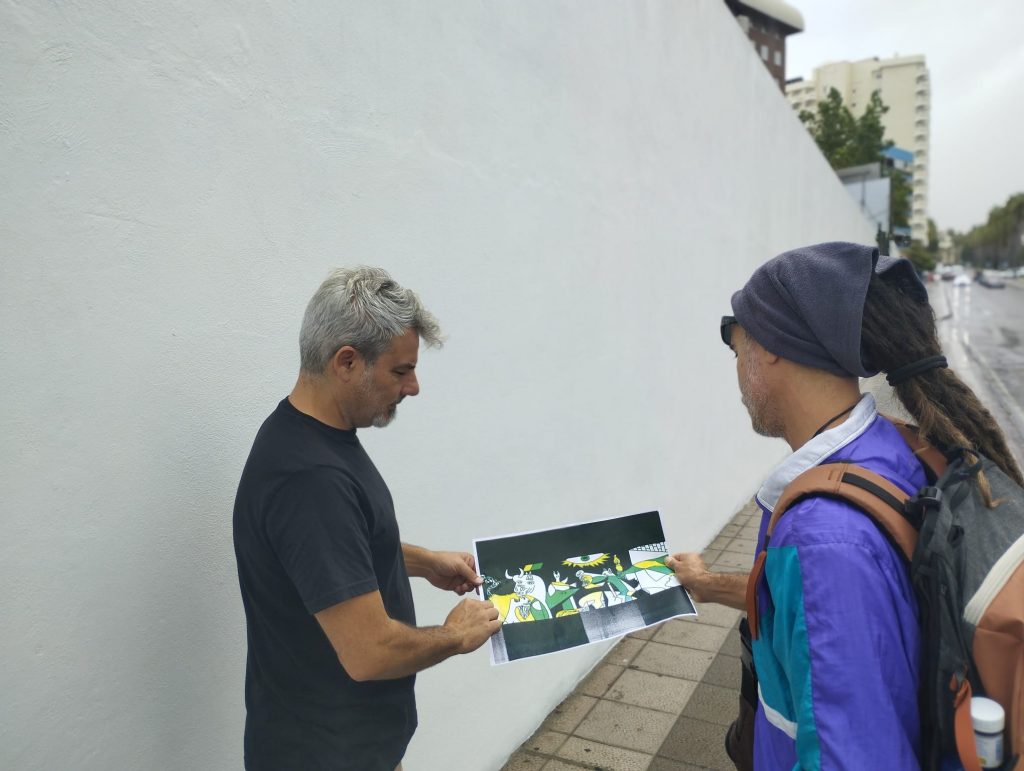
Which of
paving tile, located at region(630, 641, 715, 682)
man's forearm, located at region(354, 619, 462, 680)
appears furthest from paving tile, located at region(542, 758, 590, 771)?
man's forearm, located at region(354, 619, 462, 680)

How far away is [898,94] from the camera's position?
317ft

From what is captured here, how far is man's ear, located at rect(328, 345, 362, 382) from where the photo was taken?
158 centimetres

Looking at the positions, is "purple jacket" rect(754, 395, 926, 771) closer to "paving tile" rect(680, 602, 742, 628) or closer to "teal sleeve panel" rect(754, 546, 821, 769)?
"teal sleeve panel" rect(754, 546, 821, 769)

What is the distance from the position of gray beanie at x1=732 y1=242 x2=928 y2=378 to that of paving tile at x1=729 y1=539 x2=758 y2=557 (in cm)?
459

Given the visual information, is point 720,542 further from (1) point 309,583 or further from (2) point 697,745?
(1) point 309,583

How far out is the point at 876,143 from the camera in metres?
36.0

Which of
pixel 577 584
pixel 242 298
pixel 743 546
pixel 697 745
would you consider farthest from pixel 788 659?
pixel 743 546

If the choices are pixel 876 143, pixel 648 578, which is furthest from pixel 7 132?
pixel 876 143

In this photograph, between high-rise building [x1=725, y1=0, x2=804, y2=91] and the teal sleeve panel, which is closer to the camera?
the teal sleeve panel

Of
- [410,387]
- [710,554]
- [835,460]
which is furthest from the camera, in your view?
[710,554]

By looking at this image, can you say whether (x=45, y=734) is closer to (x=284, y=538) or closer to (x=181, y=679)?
(x=181, y=679)

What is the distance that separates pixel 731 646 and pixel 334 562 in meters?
3.35

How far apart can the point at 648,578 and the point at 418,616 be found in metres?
1.00

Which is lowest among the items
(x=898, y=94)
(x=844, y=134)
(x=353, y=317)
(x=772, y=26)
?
(x=353, y=317)
